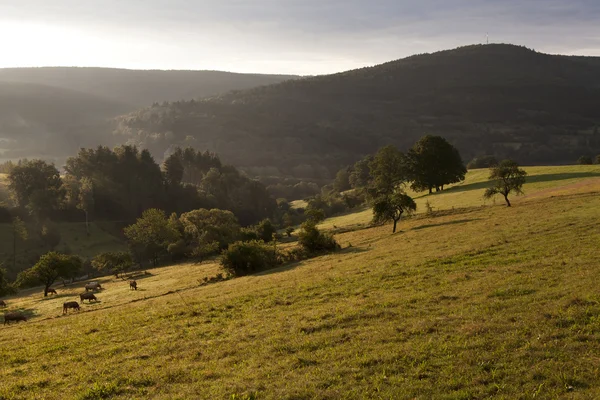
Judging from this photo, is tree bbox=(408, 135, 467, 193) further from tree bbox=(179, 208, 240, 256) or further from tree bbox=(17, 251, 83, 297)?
tree bbox=(17, 251, 83, 297)

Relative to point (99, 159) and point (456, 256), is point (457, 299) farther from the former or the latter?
point (99, 159)

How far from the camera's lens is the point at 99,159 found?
447 ft

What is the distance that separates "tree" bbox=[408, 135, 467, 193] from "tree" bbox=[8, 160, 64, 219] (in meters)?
91.6

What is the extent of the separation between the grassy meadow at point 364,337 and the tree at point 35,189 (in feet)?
315

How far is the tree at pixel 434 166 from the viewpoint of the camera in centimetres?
9519

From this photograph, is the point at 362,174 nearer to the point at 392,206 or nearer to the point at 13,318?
the point at 392,206

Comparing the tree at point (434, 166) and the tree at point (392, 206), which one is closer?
the tree at point (392, 206)

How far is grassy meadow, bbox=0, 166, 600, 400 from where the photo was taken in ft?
43.4

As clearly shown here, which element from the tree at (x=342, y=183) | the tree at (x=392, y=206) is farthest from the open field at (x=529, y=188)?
the tree at (x=342, y=183)

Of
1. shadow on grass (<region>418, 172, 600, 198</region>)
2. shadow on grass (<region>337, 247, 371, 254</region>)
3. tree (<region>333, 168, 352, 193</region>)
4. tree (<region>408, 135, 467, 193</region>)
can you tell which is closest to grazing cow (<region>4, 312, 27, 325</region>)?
shadow on grass (<region>337, 247, 371, 254</region>)

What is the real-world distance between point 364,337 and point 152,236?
267 ft

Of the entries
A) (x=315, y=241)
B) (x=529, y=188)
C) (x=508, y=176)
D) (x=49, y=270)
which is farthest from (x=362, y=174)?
(x=49, y=270)

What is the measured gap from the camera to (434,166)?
95.9 metres

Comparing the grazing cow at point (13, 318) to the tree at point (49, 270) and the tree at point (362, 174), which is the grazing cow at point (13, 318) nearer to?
the tree at point (49, 270)
